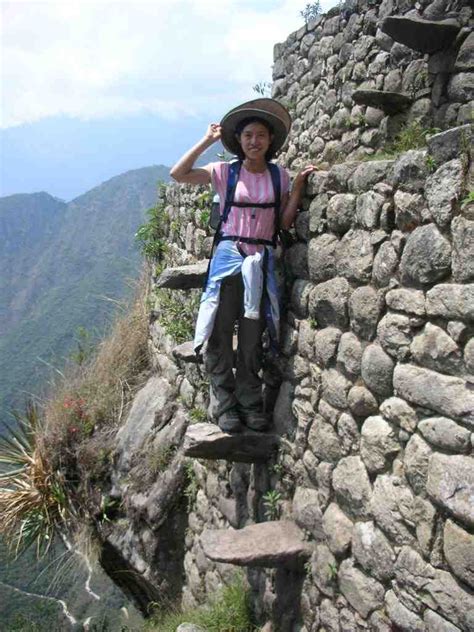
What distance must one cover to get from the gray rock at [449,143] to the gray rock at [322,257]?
0.87 metres

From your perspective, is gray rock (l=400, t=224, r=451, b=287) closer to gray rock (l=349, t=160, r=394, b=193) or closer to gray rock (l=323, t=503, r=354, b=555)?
gray rock (l=349, t=160, r=394, b=193)

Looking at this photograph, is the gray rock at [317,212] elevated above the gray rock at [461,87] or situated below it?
below

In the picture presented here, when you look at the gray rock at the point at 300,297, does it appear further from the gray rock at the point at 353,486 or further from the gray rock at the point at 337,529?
the gray rock at the point at 337,529

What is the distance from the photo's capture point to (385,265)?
2.85 m

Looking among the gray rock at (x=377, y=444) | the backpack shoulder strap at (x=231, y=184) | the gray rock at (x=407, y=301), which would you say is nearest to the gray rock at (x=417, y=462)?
the gray rock at (x=377, y=444)

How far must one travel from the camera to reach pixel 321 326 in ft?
11.4

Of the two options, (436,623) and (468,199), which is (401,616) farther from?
(468,199)

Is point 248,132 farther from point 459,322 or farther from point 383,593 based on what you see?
point 383,593

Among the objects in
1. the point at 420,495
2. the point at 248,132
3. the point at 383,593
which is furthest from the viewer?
the point at 248,132

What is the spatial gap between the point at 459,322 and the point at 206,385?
334 cm

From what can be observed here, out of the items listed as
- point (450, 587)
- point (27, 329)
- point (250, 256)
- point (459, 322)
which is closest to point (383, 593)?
point (450, 587)

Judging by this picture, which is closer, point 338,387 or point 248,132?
point 338,387

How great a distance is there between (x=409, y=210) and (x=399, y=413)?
2.89 ft

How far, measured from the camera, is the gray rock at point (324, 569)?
332 centimetres
